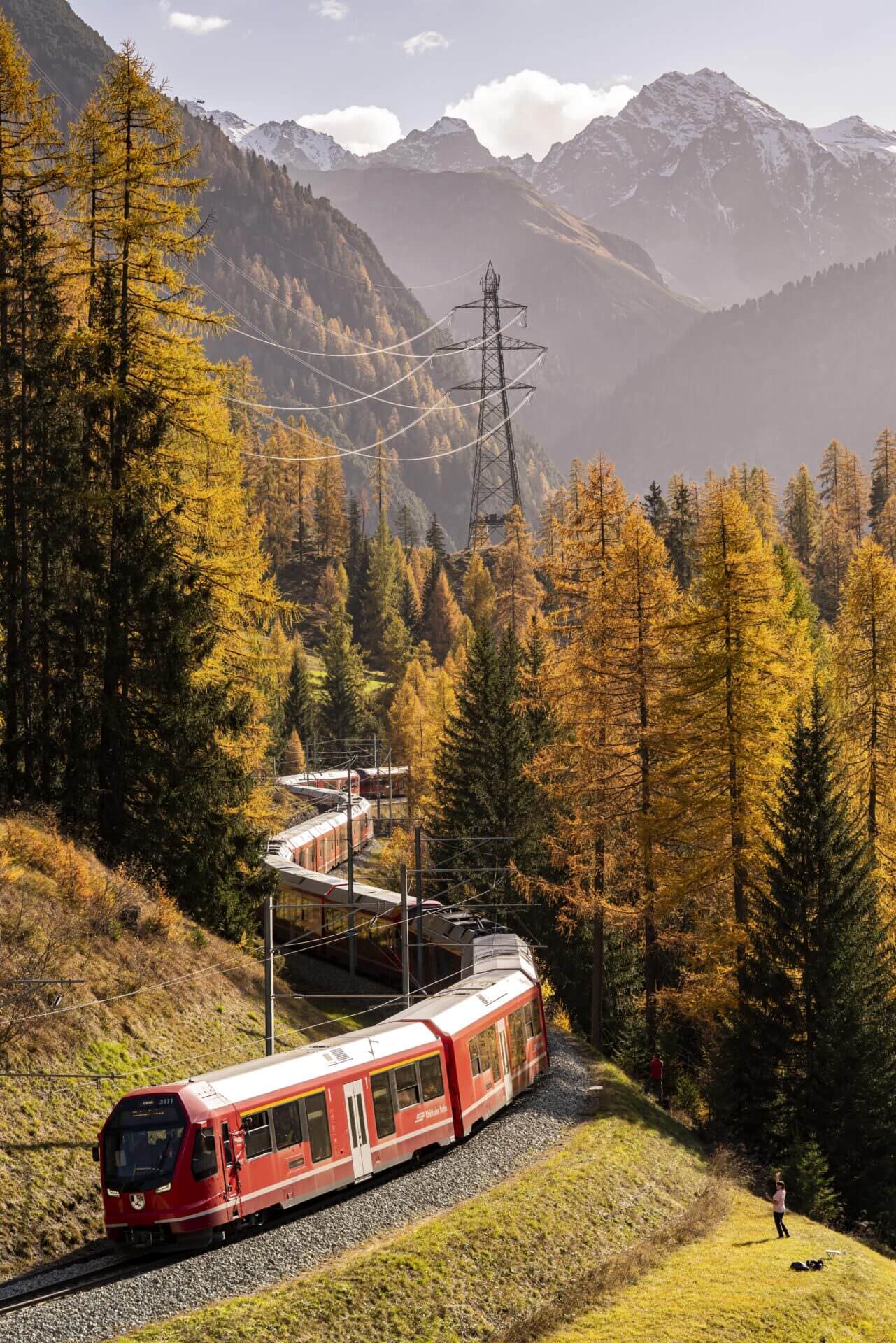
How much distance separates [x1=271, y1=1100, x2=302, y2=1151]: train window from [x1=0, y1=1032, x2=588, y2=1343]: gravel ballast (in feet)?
3.74

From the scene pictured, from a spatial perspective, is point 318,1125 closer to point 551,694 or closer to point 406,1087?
point 406,1087

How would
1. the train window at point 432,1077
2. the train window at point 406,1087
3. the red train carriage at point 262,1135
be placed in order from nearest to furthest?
the red train carriage at point 262,1135
the train window at point 406,1087
the train window at point 432,1077

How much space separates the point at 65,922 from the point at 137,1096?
5919mm

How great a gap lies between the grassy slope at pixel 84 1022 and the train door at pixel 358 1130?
375 centimetres

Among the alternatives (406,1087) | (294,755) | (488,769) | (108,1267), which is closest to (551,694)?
(488,769)

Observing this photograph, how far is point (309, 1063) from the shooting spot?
19.2m

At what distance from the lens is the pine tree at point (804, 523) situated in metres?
104

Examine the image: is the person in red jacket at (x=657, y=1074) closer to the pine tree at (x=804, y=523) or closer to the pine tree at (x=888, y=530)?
the pine tree at (x=888, y=530)

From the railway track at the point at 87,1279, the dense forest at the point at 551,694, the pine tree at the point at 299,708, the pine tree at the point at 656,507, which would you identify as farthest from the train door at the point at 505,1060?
the pine tree at the point at 656,507

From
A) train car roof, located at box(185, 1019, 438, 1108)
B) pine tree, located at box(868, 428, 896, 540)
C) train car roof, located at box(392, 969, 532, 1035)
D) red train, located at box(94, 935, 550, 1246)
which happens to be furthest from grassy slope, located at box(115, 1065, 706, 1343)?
pine tree, located at box(868, 428, 896, 540)

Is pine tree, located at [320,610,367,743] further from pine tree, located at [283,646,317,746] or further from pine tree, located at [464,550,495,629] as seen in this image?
pine tree, located at [464,550,495,629]

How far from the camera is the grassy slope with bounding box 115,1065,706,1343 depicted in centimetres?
1445

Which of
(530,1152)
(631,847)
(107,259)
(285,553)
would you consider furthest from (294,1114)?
(285,553)

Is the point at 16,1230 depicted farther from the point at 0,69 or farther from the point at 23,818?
the point at 0,69
